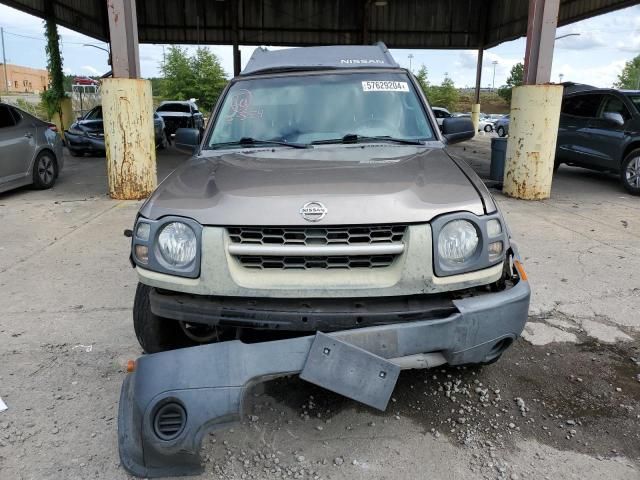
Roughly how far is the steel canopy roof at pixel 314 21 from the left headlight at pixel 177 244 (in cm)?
2088

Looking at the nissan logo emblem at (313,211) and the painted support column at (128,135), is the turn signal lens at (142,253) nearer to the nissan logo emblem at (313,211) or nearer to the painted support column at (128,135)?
the nissan logo emblem at (313,211)

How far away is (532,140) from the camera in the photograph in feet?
27.6

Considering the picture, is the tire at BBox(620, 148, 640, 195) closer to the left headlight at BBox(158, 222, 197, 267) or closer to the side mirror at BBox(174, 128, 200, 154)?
the side mirror at BBox(174, 128, 200, 154)

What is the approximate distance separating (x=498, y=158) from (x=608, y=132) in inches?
74.9

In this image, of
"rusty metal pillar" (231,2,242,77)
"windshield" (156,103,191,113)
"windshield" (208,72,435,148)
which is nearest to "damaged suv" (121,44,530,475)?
"windshield" (208,72,435,148)

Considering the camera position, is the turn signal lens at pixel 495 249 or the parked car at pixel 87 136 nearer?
the turn signal lens at pixel 495 249

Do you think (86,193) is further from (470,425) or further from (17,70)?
(17,70)

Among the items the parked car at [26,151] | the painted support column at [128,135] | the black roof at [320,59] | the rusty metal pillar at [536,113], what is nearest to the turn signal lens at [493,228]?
the black roof at [320,59]

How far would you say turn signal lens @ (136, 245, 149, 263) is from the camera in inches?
99.8

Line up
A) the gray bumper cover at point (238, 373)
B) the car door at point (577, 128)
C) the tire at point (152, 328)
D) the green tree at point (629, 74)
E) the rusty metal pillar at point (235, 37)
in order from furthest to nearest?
1. the green tree at point (629, 74)
2. the rusty metal pillar at point (235, 37)
3. the car door at point (577, 128)
4. the tire at point (152, 328)
5. the gray bumper cover at point (238, 373)

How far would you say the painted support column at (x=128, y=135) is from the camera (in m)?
8.16

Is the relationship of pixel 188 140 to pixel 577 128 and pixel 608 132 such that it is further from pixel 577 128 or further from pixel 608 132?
pixel 577 128

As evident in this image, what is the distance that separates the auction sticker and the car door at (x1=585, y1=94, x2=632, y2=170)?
23.2 ft

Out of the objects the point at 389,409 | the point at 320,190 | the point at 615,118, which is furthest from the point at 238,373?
the point at 615,118
